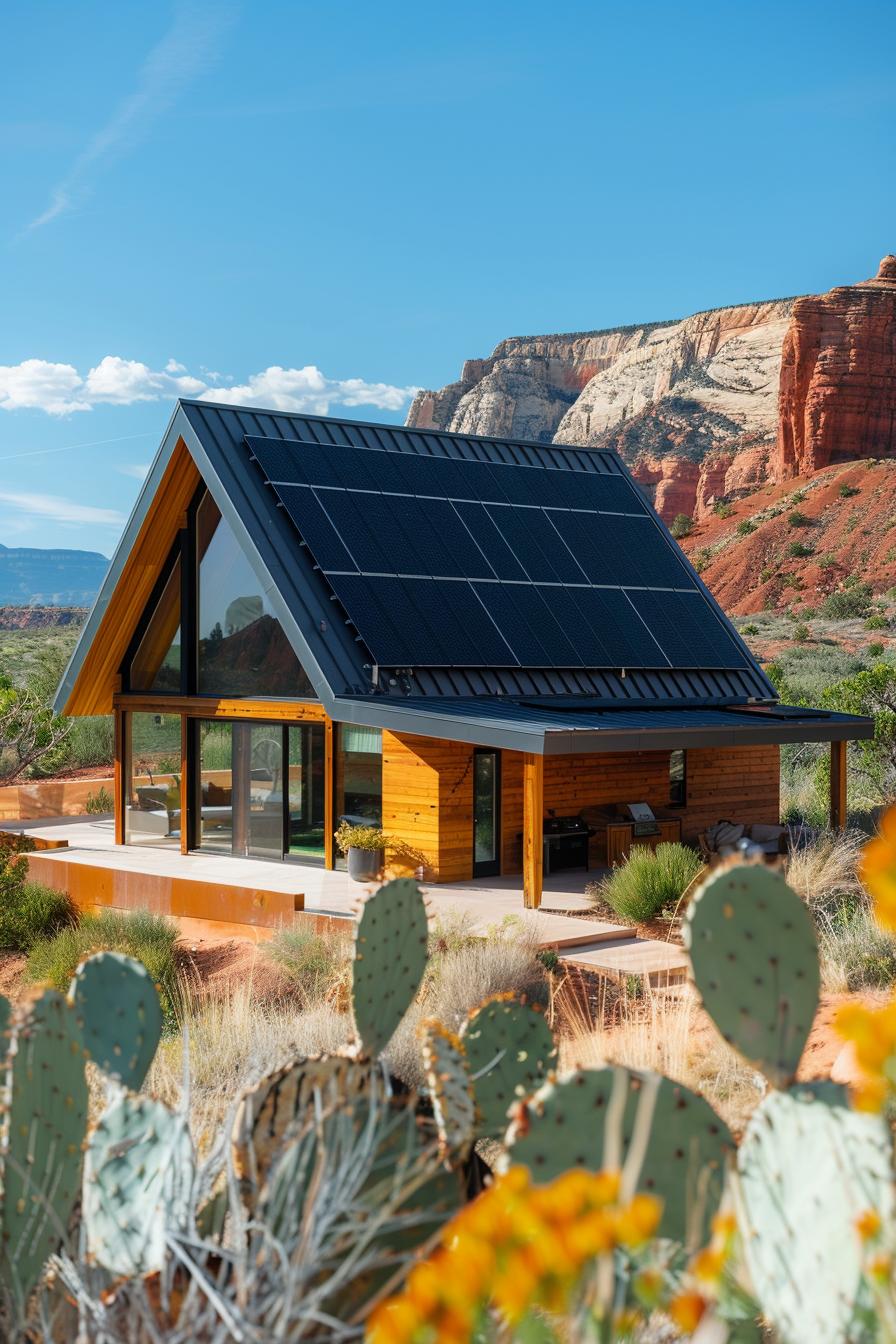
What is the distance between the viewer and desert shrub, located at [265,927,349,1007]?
1180cm

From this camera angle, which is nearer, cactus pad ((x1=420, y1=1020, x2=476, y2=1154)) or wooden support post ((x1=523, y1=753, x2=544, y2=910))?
cactus pad ((x1=420, y1=1020, x2=476, y2=1154))

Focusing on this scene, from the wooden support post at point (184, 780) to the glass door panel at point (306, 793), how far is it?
182 cm

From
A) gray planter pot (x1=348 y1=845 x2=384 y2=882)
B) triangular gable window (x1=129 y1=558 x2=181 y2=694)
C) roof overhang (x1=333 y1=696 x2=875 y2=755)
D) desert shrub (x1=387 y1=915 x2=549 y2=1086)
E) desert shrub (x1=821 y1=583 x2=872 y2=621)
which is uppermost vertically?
desert shrub (x1=821 y1=583 x2=872 y2=621)

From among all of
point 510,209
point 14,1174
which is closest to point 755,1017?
point 14,1174

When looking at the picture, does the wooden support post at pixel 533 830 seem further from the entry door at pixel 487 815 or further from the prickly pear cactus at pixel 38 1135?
the prickly pear cactus at pixel 38 1135

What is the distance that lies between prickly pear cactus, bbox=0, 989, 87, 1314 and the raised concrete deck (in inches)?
304

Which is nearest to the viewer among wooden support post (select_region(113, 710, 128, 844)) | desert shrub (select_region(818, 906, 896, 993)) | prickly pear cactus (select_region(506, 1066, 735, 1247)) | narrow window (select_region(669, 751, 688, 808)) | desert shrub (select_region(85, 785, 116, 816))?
prickly pear cactus (select_region(506, 1066, 735, 1247))

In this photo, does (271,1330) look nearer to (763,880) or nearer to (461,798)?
(763,880)

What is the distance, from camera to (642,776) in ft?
57.5

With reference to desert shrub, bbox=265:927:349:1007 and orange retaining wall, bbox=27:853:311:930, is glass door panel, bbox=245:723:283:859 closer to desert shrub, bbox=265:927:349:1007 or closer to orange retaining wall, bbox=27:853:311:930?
orange retaining wall, bbox=27:853:311:930

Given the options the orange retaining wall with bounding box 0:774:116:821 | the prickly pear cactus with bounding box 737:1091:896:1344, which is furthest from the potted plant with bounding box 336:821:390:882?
the prickly pear cactus with bounding box 737:1091:896:1344

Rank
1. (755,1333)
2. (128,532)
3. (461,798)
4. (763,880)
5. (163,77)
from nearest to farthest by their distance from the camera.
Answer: (755,1333) → (763,880) → (461,798) → (128,532) → (163,77)

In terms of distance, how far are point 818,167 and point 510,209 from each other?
19001mm

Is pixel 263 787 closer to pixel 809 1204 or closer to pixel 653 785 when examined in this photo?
pixel 653 785
